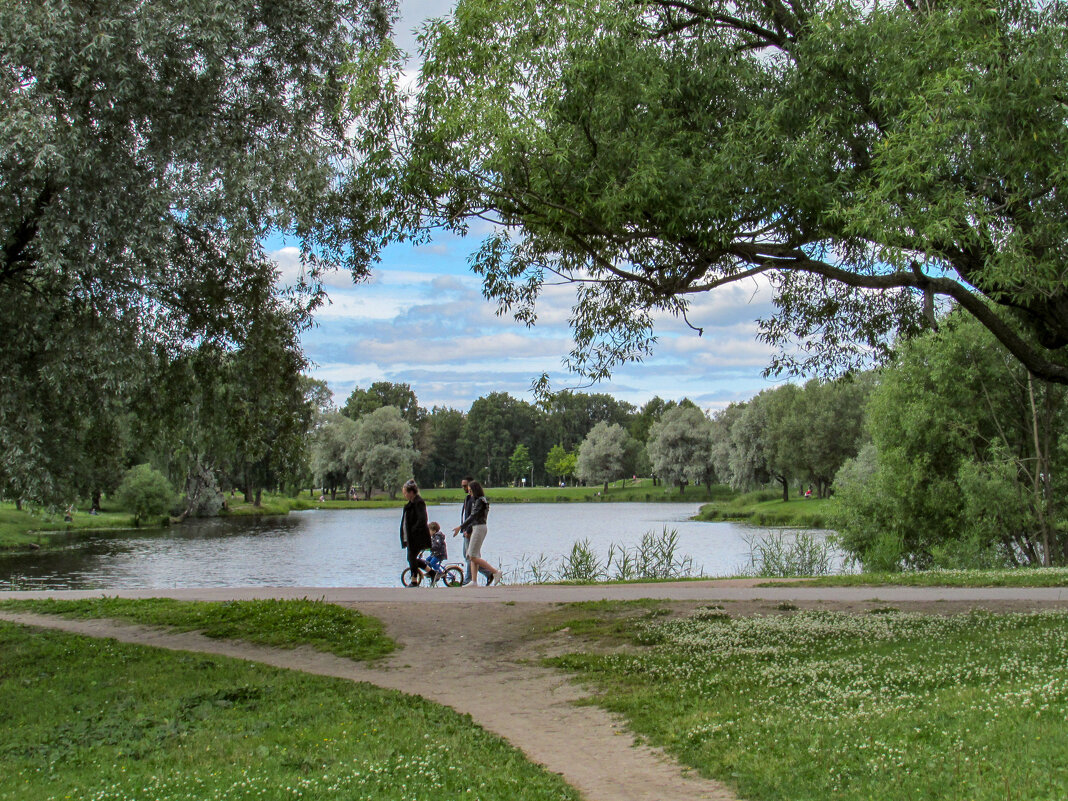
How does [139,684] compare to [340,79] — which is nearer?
[139,684]

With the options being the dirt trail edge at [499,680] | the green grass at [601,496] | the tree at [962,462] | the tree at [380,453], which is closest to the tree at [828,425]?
the tree at [962,462]

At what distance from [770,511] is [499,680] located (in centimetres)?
4738

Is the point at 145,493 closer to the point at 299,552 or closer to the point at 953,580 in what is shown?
the point at 299,552

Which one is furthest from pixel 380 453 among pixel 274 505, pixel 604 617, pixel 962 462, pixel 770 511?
pixel 604 617

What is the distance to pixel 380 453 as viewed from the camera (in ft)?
241

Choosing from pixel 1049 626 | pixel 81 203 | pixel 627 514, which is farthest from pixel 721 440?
pixel 81 203

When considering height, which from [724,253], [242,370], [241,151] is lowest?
[242,370]

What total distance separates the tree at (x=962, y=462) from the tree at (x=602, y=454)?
226 ft

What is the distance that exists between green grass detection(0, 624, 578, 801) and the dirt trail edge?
1.48 ft

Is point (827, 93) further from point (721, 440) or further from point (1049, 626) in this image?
point (721, 440)

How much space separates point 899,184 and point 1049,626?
588 cm

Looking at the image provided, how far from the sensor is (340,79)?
31.9 feet

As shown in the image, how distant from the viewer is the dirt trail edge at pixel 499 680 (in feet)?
19.9

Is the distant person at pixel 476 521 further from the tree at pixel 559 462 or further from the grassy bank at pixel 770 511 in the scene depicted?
the tree at pixel 559 462
